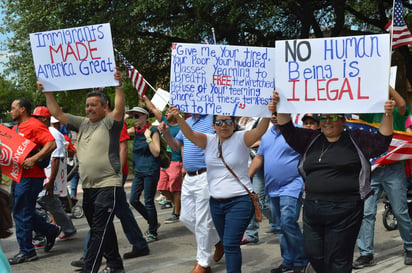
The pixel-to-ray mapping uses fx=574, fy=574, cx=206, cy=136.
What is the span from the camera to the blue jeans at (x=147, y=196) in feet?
26.0

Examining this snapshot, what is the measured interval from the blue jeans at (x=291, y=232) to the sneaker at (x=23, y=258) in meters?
3.08

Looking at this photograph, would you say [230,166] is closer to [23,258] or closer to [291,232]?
[291,232]

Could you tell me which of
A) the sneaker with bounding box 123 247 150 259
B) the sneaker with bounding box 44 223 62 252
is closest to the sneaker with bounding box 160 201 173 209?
the sneaker with bounding box 44 223 62 252

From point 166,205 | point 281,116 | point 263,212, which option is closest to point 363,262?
point 263,212

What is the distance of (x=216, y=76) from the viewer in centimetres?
512

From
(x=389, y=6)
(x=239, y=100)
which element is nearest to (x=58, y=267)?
(x=239, y=100)

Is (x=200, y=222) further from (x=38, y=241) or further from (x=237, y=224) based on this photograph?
(x=38, y=241)

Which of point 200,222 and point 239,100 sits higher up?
point 239,100

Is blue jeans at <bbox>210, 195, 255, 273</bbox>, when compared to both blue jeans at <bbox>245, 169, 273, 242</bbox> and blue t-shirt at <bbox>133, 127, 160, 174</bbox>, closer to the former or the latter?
blue jeans at <bbox>245, 169, 273, 242</bbox>

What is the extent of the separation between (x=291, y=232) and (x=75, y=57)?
2.74m

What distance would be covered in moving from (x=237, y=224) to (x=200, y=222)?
41.1 inches

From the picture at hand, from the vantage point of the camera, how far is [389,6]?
1883cm

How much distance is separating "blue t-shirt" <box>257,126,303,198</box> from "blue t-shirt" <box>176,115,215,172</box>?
0.81m

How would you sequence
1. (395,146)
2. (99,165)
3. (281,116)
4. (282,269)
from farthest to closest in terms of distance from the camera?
(395,146) < (282,269) < (99,165) < (281,116)
